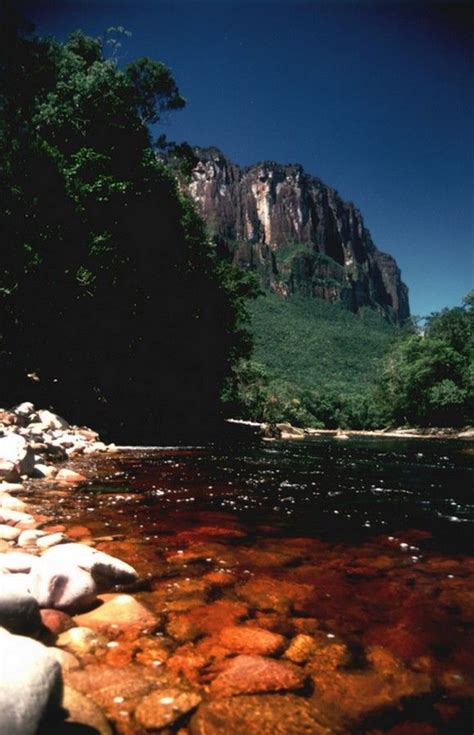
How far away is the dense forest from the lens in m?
16.1

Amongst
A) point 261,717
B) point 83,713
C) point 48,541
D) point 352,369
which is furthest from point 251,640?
point 352,369

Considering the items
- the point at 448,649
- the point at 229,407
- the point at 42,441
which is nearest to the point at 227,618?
the point at 448,649

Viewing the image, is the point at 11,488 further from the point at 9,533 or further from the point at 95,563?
the point at 95,563

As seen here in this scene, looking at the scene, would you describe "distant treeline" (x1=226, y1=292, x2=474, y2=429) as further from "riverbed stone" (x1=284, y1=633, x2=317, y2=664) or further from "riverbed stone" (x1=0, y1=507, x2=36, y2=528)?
"riverbed stone" (x1=284, y1=633, x2=317, y2=664)

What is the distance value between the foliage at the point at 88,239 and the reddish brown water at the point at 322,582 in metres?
10.4

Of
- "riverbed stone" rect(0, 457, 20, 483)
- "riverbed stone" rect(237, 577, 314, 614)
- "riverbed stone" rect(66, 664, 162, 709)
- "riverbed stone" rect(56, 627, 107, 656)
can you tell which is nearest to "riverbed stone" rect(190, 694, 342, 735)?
"riverbed stone" rect(66, 664, 162, 709)

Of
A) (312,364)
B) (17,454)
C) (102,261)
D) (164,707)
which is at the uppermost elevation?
(312,364)

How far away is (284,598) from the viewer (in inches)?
132

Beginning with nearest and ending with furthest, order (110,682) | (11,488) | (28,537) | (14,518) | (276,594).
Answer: (110,682) < (276,594) < (28,537) < (14,518) < (11,488)

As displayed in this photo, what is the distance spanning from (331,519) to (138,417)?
56.6 ft

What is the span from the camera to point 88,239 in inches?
669

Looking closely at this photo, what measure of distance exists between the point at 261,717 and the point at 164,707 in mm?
434

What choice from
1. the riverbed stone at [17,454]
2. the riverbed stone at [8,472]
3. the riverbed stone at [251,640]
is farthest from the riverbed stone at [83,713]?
the riverbed stone at [17,454]

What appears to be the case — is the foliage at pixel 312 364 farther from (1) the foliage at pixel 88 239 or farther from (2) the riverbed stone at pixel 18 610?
(2) the riverbed stone at pixel 18 610
